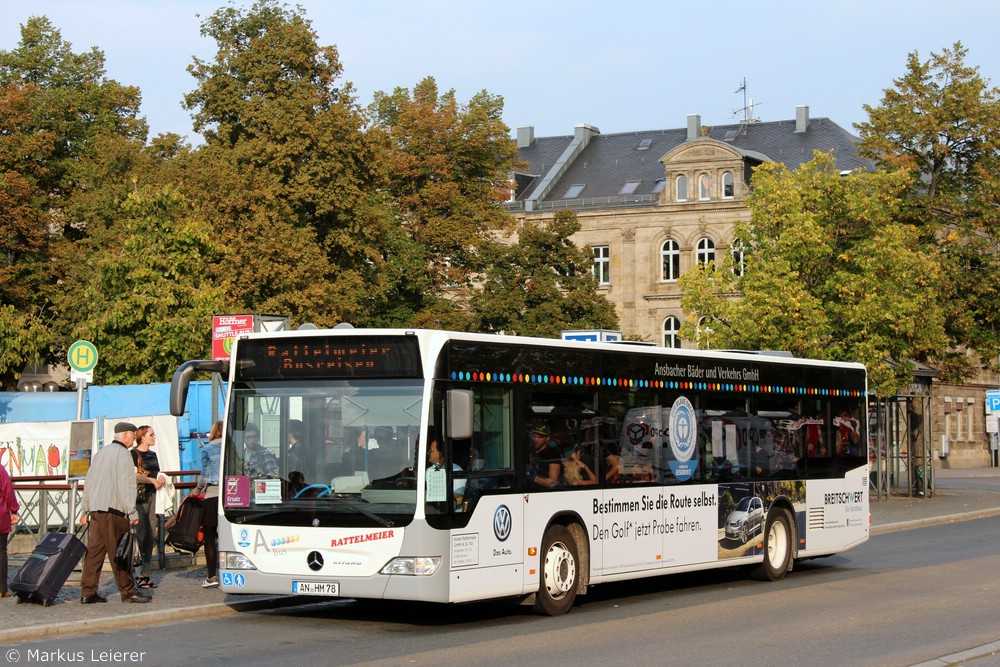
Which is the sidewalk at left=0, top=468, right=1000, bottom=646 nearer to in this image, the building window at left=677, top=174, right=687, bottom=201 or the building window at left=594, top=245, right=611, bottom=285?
the building window at left=677, top=174, right=687, bottom=201

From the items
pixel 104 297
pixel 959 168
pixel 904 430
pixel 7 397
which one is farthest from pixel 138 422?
pixel 959 168

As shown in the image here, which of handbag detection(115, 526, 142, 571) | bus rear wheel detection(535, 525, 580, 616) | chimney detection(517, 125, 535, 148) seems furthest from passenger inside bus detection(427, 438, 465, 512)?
chimney detection(517, 125, 535, 148)

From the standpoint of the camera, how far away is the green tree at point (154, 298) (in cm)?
3747

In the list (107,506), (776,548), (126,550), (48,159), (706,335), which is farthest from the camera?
(48,159)

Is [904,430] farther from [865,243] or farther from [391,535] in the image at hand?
[391,535]

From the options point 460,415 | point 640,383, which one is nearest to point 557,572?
point 460,415

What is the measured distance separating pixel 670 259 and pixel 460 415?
6453 cm

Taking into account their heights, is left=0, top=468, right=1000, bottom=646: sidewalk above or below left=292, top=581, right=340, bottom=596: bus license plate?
below

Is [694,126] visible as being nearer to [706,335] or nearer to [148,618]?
[706,335]

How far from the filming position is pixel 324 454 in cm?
1297

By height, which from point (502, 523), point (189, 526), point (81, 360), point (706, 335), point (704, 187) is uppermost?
point (704, 187)

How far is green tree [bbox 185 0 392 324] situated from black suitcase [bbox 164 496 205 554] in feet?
89.8

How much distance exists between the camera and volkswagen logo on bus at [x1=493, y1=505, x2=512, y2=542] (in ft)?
44.0

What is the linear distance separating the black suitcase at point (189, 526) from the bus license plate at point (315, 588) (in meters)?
2.84
